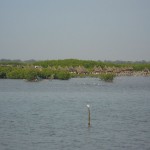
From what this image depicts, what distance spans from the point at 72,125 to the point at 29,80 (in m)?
68.6

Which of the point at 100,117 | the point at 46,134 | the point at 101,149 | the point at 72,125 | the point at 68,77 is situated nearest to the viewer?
the point at 101,149

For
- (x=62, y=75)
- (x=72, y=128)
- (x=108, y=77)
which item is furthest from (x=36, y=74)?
(x=72, y=128)

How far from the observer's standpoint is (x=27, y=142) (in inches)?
1021

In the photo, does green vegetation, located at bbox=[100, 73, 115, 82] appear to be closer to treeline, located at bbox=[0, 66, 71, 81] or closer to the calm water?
treeline, located at bbox=[0, 66, 71, 81]

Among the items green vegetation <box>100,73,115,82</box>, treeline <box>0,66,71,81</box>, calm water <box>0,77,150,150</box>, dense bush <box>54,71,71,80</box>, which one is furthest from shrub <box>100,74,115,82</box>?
calm water <box>0,77,150,150</box>

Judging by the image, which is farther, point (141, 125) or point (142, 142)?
point (141, 125)

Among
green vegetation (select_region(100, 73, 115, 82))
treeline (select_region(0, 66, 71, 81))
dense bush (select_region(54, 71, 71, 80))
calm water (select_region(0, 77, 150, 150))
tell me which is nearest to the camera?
calm water (select_region(0, 77, 150, 150))

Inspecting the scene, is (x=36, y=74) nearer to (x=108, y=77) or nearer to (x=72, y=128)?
(x=108, y=77)

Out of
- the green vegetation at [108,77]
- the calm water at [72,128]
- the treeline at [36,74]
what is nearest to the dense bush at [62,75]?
the treeline at [36,74]

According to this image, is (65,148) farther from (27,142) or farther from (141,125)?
(141,125)

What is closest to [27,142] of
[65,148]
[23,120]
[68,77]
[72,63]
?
[65,148]

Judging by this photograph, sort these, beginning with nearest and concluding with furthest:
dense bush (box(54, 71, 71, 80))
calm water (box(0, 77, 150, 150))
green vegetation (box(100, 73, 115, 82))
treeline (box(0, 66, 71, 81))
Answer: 1. calm water (box(0, 77, 150, 150))
2. green vegetation (box(100, 73, 115, 82))
3. treeline (box(0, 66, 71, 81))
4. dense bush (box(54, 71, 71, 80))

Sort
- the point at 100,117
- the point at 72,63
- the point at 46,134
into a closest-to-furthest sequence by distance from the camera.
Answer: the point at 46,134, the point at 100,117, the point at 72,63

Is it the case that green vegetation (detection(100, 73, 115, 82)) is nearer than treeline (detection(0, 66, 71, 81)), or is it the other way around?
green vegetation (detection(100, 73, 115, 82))
